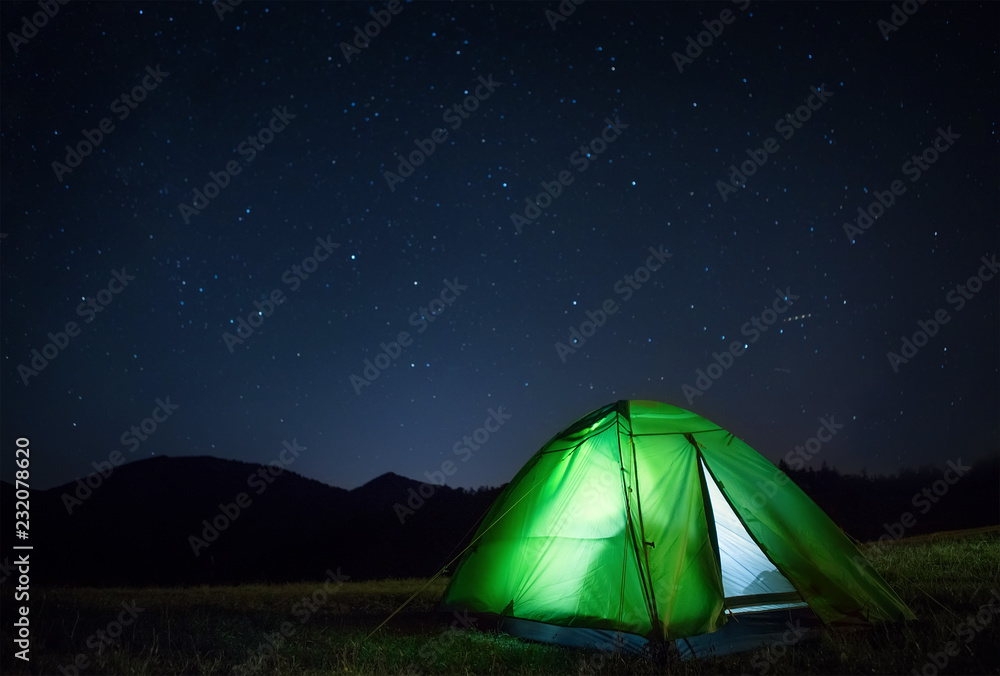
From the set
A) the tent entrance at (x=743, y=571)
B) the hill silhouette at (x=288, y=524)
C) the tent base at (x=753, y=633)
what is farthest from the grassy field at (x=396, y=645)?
the hill silhouette at (x=288, y=524)

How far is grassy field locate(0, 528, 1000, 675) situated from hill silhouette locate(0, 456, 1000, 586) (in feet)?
59.3

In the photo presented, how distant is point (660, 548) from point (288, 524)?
5342cm

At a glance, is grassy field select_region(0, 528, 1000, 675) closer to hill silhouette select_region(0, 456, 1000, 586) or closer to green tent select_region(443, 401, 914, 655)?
green tent select_region(443, 401, 914, 655)

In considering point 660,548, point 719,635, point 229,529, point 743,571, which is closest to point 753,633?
point 719,635

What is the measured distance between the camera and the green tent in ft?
20.8

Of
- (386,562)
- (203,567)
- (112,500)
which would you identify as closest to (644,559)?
(386,562)

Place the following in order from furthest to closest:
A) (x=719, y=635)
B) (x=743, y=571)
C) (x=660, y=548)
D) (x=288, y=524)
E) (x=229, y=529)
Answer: (x=288, y=524)
(x=229, y=529)
(x=743, y=571)
(x=660, y=548)
(x=719, y=635)

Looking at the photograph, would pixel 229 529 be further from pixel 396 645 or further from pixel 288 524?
pixel 396 645

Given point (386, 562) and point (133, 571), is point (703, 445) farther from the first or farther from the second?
point (133, 571)

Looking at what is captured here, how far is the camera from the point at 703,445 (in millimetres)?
7188

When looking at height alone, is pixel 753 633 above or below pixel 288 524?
above

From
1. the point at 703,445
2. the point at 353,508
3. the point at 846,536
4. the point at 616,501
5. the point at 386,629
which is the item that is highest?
the point at 703,445

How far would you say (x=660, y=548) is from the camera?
6.57 meters

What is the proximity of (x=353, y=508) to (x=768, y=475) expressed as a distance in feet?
195
